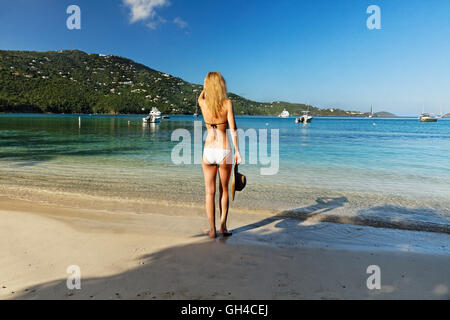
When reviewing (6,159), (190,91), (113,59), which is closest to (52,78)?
(113,59)

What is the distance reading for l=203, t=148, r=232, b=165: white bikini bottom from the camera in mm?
4211

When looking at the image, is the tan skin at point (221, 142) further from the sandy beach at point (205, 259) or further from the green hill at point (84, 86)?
the green hill at point (84, 86)

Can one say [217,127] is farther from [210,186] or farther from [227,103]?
[210,186]

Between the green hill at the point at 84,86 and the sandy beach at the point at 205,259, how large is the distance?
12396 centimetres

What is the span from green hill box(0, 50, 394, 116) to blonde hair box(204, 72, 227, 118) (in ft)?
411

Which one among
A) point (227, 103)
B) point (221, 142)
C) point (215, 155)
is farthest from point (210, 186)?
point (227, 103)

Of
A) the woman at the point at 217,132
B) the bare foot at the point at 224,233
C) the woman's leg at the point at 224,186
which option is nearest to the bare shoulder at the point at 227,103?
the woman at the point at 217,132

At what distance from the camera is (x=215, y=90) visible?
13.3 feet

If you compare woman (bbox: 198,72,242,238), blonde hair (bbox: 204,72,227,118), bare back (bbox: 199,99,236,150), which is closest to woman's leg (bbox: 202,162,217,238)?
woman (bbox: 198,72,242,238)

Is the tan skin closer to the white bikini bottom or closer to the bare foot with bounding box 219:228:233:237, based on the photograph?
the white bikini bottom
